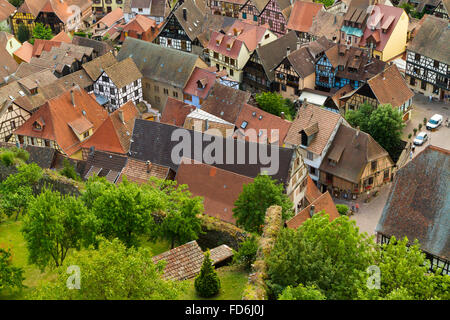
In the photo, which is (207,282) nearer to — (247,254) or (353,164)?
(247,254)

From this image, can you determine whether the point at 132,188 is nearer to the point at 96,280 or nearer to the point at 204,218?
the point at 204,218

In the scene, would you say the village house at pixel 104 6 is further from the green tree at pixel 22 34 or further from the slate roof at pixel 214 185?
the slate roof at pixel 214 185

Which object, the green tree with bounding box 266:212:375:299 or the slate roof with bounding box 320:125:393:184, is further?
the slate roof with bounding box 320:125:393:184

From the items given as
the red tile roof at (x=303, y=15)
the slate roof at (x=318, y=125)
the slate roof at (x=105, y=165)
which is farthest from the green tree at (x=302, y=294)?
the red tile roof at (x=303, y=15)

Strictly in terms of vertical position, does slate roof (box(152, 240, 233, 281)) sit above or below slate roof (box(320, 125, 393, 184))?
above

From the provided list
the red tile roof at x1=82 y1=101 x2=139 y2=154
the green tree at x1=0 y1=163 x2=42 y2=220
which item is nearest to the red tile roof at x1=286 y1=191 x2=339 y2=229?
the green tree at x1=0 y1=163 x2=42 y2=220

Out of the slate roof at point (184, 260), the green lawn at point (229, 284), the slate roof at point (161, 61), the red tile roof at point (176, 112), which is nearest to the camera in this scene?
the green lawn at point (229, 284)

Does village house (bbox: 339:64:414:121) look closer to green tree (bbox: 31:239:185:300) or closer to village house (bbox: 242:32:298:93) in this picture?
village house (bbox: 242:32:298:93)
